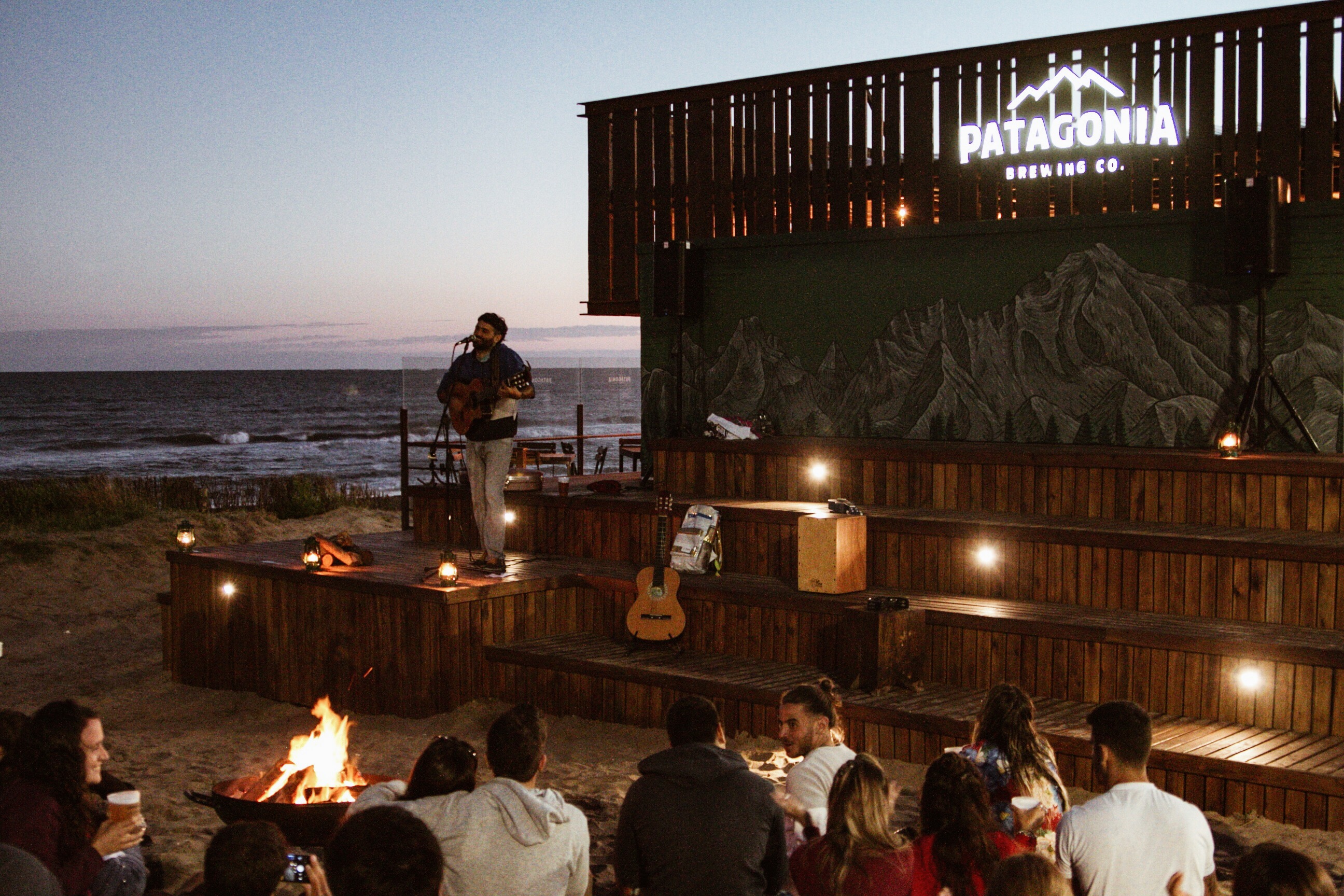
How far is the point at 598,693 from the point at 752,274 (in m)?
4.99

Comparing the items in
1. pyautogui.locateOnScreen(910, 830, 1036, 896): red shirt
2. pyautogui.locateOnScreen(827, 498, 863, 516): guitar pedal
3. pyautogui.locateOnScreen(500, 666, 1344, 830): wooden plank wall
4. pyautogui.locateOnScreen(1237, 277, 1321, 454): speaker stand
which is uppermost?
pyautogui.locateOnScreen(1237, 277, 1321, 454): speaker stand

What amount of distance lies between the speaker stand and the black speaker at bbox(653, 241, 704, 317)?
4684mm

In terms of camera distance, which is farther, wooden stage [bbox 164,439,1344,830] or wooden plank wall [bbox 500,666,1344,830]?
wooden stage [bbox 164,439,1344,830]

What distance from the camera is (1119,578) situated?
762 centimetres

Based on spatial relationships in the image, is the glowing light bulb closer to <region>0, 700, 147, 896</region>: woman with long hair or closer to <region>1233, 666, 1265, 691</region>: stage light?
<region>1233, 666, 1265, 691</region>: stage light

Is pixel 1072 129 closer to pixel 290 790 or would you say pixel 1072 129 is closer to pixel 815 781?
pixel 815 781

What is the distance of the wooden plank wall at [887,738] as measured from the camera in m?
5.76

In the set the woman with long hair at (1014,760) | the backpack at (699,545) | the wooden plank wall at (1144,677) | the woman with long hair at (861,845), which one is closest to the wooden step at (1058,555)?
the backpack at (699,545)

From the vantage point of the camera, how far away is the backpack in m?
8.69

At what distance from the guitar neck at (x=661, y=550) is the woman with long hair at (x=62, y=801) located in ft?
14.3

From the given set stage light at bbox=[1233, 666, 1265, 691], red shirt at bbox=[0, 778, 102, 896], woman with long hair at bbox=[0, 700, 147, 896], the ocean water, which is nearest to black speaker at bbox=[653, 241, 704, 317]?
the ocean water

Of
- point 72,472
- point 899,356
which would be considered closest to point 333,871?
point 899,356

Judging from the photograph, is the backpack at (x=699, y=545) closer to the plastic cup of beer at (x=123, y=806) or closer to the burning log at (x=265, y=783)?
the burning log at (x=265, y=783)

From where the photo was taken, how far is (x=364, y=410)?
60.4 metres
